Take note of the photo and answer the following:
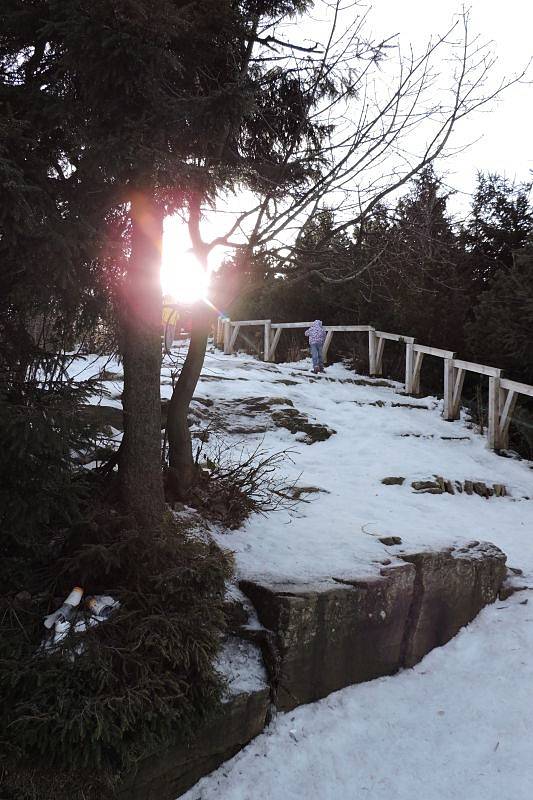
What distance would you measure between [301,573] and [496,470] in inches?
199

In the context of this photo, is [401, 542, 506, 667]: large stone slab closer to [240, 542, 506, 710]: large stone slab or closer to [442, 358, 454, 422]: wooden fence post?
[240, 542, 506, 710]: large stone slab

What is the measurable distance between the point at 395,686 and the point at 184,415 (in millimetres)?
2355

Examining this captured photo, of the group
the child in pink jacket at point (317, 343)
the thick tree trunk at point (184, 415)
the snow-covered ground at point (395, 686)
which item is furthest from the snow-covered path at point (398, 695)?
the child in pink jacket at point (317, 343)

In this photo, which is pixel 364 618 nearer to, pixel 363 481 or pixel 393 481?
pixel 363 481

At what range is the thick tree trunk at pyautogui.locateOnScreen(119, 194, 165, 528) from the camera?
3.26 meters

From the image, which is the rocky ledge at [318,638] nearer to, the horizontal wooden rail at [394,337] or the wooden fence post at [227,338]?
the horizontal wooden rail at [394,337]

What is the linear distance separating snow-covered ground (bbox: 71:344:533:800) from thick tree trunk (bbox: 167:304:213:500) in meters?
0.59

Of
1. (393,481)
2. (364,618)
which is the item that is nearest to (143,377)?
(364,618)

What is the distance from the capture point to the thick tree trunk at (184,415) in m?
4.18

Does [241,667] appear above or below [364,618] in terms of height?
below

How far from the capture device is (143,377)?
3.31m

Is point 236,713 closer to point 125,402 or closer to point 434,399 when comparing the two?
point 125,402

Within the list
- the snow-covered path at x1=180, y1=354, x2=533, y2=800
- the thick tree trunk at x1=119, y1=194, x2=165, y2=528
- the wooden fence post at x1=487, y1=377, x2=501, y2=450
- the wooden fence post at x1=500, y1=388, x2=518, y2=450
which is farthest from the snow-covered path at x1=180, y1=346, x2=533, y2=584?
the thick tree trunk at x1=119, y1=194, x2=165, y2=528

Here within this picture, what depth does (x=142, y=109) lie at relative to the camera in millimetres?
2686
